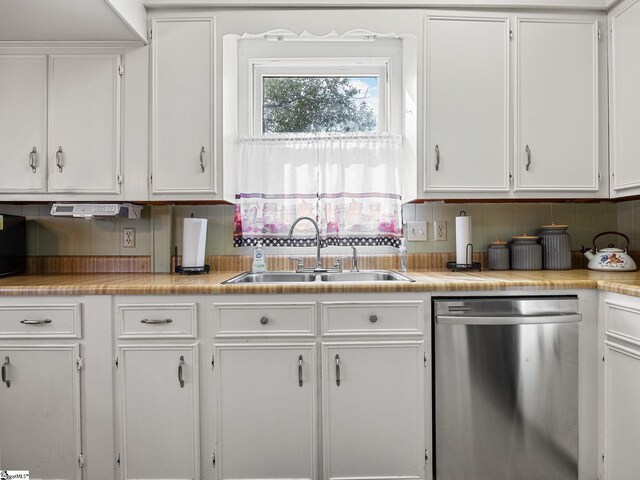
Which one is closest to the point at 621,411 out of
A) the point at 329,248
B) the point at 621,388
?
the point at 621,388

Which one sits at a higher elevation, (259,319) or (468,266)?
(468,266)

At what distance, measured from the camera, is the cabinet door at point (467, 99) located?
205 cm

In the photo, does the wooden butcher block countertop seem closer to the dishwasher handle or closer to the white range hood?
the dishwasher handle

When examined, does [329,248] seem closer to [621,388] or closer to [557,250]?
[557,250]

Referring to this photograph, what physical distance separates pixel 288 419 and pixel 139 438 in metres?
0.63

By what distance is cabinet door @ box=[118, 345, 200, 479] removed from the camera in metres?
1.69

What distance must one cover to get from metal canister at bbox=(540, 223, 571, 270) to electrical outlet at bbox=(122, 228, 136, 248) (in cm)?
233

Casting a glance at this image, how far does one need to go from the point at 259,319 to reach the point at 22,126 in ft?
5.18

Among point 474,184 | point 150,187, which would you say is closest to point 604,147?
point 474,184

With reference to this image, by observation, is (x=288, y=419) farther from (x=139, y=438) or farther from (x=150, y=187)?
(x=150, y=187)

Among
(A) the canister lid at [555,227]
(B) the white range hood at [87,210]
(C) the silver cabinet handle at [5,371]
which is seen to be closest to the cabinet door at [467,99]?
(A) the canister lid at [555,227]

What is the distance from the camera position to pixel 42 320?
169 centimetres

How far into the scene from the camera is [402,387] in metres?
1.71

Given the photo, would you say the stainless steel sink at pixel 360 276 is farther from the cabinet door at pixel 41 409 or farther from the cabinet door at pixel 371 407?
the cabinet door at pixel 41 409
